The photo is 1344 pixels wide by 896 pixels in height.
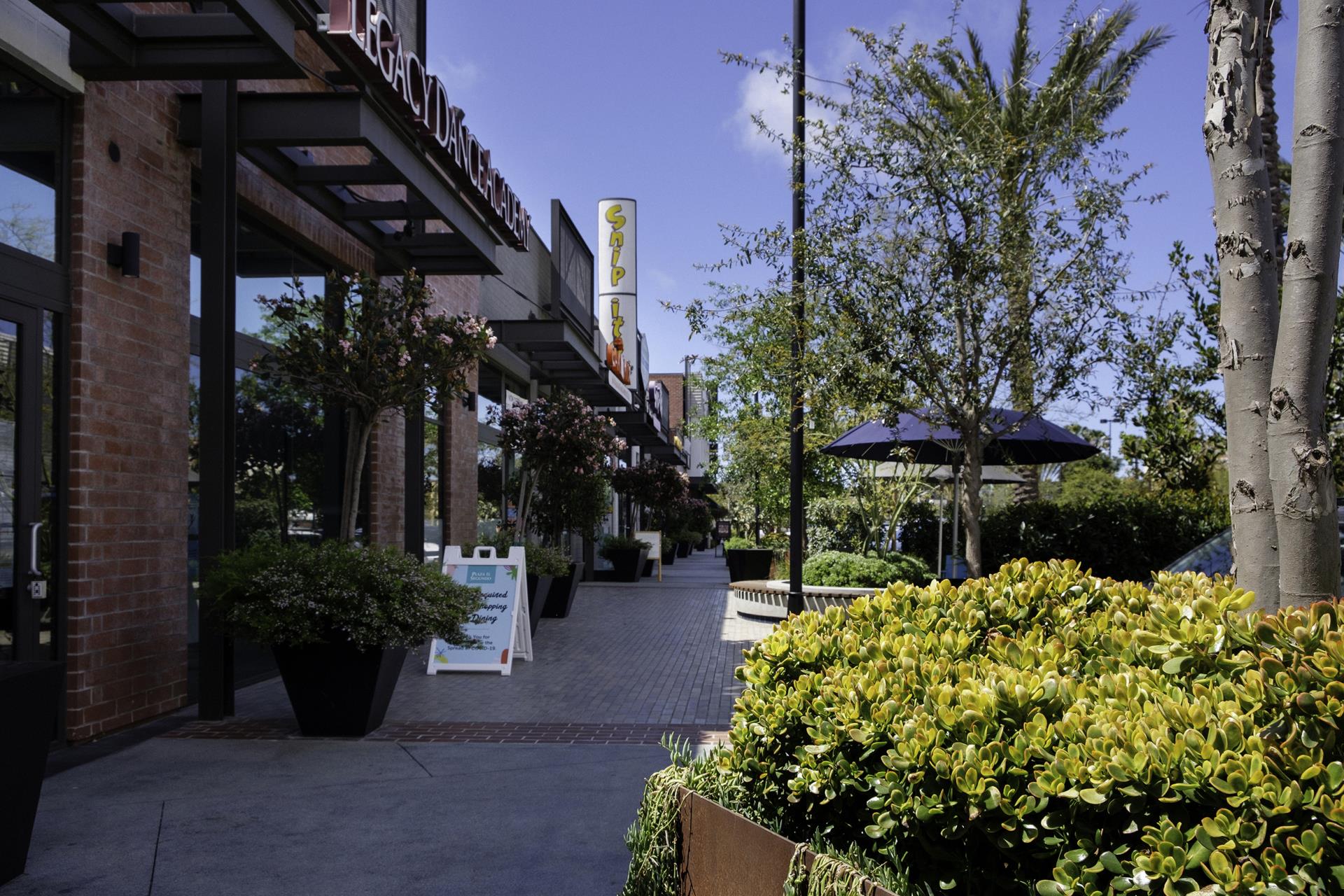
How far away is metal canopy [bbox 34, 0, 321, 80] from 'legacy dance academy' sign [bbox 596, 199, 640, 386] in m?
20.2

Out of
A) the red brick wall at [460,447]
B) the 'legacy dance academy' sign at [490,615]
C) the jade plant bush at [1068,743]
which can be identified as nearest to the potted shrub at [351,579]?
the 'legacy dance academy' sign at [490,615]

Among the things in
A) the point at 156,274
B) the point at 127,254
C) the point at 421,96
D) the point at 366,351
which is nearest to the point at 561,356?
the point at 366,351

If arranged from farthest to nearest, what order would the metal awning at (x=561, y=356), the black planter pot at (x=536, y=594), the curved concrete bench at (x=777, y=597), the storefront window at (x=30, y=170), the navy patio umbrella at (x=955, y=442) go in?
1. the metal awning at (x=561, y=356)
2. the curved concrete bench at (x=777, y=597)
3. the black planter pot at (x=536, y=594)
4. the navy patio umbrella at (x=955, y=442)
5. the storefront window at (x=30, y=170)

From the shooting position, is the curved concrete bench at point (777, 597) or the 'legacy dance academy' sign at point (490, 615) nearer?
the 'legacy dance academy' sign at point (490, 615)

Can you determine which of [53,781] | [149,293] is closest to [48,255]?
[149,293]

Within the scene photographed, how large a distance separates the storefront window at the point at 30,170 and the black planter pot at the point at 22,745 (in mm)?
3447

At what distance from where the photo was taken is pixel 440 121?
373 inches

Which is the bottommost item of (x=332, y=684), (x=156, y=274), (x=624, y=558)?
(x=624, y=558)

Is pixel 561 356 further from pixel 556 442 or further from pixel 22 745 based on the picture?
pixel 22 745

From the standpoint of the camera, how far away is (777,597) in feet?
55.5

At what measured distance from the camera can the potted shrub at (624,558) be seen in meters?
27.2

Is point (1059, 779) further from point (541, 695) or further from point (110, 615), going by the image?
point (541, 695)

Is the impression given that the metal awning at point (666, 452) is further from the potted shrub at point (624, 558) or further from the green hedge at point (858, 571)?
the green hedge at point (858, 571)

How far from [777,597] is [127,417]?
424 inches
